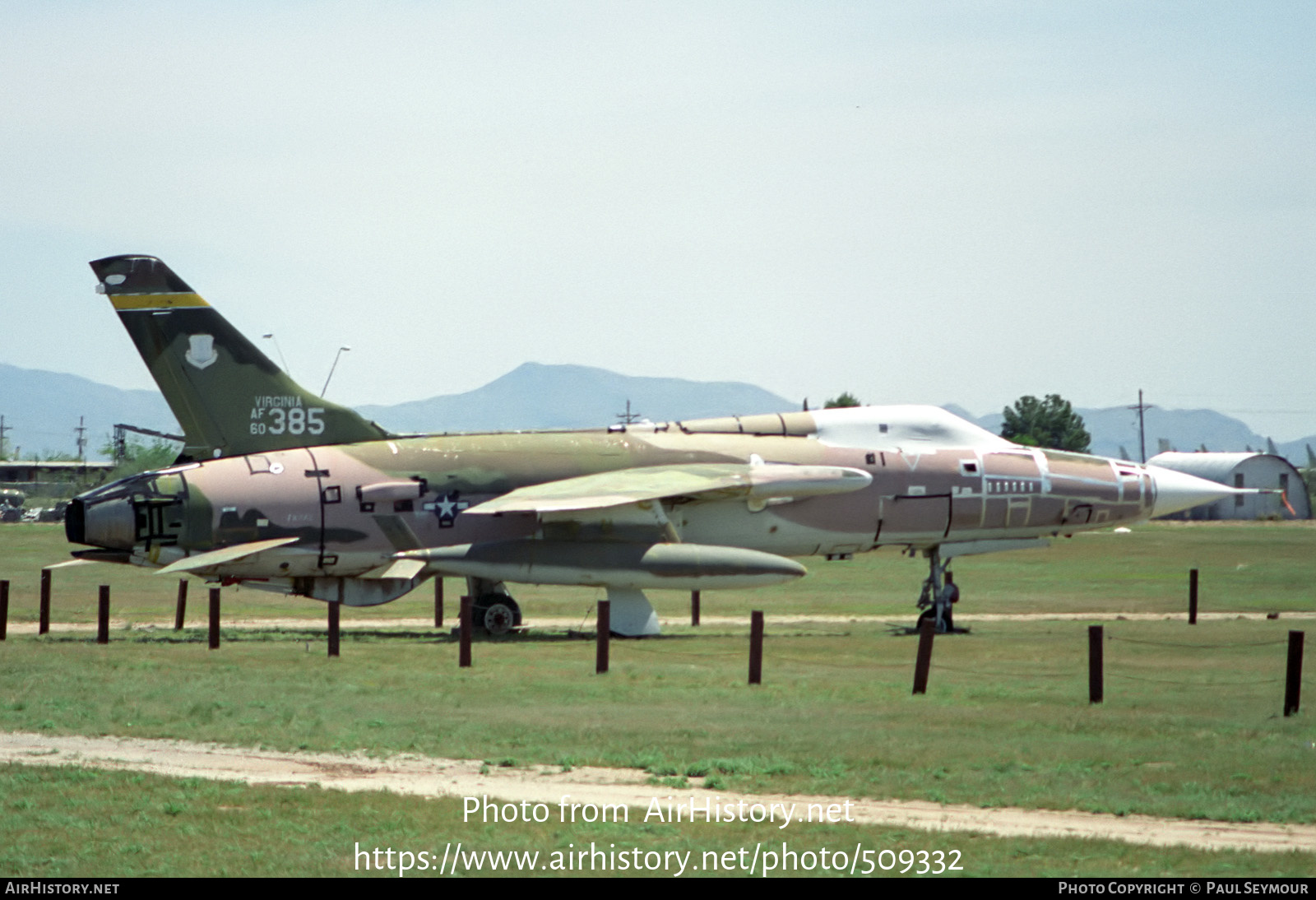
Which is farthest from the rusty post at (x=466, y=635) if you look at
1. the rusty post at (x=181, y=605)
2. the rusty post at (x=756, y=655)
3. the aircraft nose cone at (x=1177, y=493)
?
the aircraft nose cone at (x=1177, y=493)

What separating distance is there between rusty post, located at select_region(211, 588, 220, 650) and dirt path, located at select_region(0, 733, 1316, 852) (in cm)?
776

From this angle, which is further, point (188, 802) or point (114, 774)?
point (114, 774)

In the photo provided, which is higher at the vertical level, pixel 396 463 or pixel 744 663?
pixel 396 463

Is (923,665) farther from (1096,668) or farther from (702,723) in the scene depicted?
(702,723)

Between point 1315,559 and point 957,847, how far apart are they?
145 feet

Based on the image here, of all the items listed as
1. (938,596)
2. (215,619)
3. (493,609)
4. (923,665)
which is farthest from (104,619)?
(938,596)

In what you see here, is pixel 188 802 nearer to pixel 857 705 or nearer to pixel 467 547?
pixel 857 705

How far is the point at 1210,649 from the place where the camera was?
2169 centimetres

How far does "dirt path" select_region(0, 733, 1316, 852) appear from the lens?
1030cm

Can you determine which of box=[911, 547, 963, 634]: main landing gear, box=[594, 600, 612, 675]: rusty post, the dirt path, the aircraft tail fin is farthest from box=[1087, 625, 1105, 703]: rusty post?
the aircraft tail fin

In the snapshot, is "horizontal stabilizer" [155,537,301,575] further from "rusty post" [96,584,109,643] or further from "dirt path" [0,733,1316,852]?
"dirt path" [0,733,1316,852]

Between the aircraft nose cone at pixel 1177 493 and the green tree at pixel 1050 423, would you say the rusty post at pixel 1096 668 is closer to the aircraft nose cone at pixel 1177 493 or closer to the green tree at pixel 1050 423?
the aircraft nose cone at pixel 1177 493

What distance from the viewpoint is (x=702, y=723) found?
594 inches
